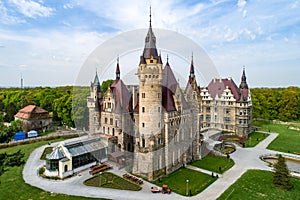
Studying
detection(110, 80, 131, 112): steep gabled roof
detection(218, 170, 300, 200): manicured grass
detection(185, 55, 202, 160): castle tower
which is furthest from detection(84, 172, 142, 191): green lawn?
detection(185, 55, 202, 160): castle tower

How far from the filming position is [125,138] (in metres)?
33.2

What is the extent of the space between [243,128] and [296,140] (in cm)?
1130

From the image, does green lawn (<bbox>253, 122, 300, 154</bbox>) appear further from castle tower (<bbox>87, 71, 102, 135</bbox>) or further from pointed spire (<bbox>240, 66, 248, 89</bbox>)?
castle tower (<bbox>87, 71, 102, 135</bbox>)

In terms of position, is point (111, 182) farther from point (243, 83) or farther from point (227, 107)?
point (243, 83)

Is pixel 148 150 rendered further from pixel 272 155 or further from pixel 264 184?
→ pixel 272 155

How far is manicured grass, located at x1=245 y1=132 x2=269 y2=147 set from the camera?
42938mm

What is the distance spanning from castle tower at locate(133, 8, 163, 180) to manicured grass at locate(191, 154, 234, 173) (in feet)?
27.3

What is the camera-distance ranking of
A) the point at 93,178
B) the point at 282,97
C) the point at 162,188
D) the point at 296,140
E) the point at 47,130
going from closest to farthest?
the point at 162,188 → the point at 93,178 → the point at 296,140 → the point at 47,130 → the point at 282,97

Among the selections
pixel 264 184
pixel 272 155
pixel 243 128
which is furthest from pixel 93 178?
pixel 243 128

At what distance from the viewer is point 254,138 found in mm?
47438

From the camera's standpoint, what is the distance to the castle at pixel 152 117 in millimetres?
26969

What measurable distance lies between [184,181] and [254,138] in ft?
93.3

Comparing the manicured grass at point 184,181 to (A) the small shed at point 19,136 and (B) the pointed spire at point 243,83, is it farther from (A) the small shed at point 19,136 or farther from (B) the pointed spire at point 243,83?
(A) the small shed at point 19,136

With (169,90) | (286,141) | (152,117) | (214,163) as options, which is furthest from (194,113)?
(286,141)
